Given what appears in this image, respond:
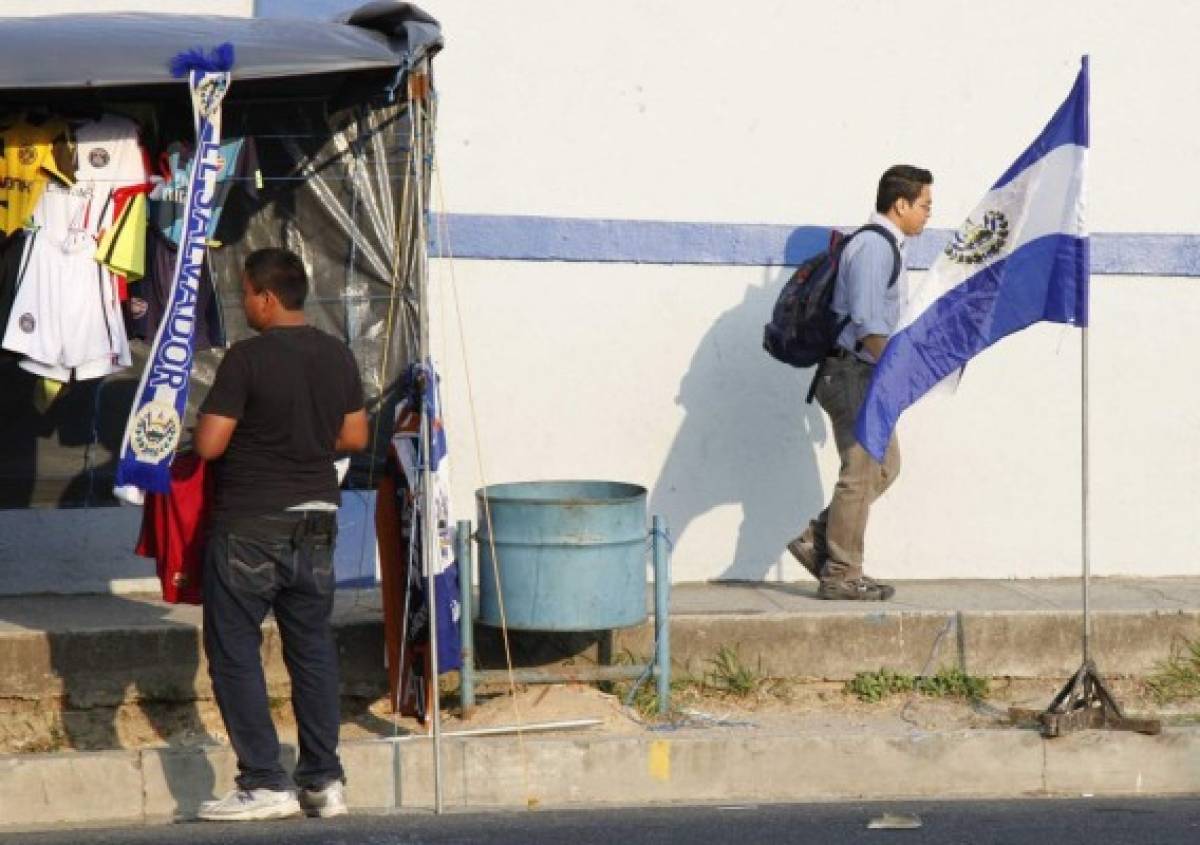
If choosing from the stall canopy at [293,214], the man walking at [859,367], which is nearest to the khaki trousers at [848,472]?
the man walking at [859,367]

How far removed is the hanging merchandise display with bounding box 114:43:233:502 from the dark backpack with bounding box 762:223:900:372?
9.27 ft

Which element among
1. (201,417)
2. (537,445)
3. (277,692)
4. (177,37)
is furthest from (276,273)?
(537,445)

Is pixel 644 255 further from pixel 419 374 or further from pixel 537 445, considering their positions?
pixel 419 374

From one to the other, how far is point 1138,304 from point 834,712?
9.43 feet

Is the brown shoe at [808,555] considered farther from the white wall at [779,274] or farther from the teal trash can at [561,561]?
the teal trash can at [561,561]

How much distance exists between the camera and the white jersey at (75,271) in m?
8.28

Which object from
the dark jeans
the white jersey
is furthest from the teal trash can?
the white jersey

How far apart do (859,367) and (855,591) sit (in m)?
0.98

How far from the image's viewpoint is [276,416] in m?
7.34

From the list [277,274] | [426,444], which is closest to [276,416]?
[277,274]

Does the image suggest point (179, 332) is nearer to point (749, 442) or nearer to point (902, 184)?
point (902, 184)

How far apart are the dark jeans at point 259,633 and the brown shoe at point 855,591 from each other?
8.99ft

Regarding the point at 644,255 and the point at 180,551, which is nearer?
the point at 180,551

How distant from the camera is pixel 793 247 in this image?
10.2m
